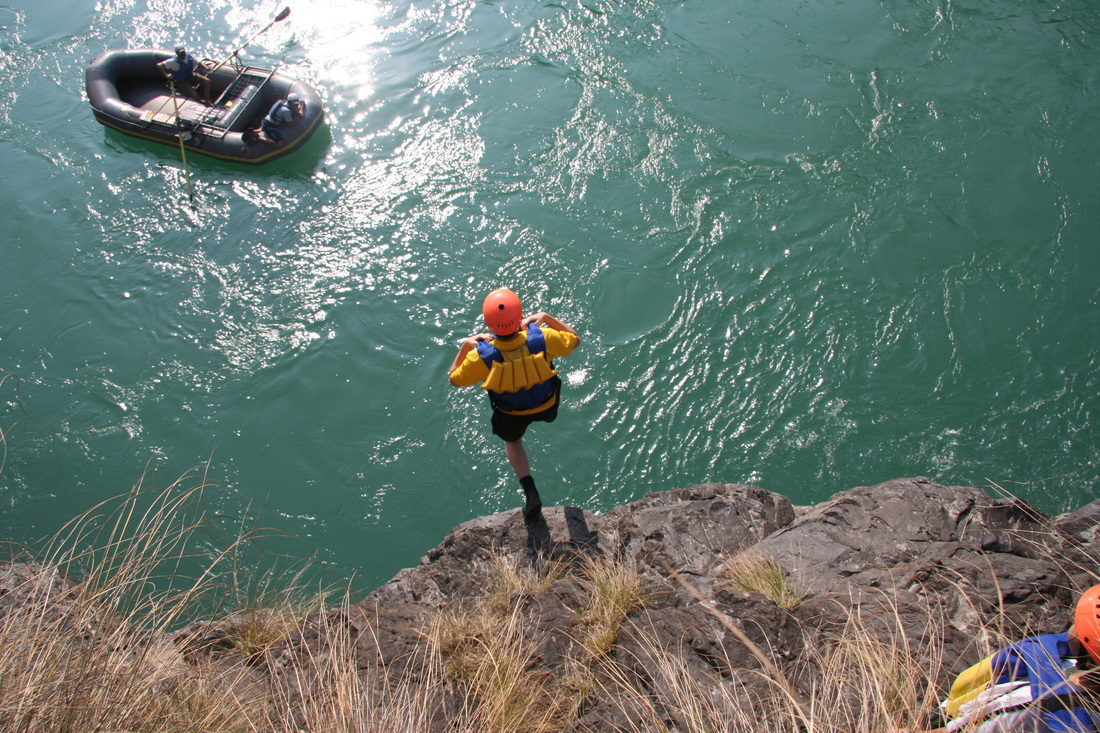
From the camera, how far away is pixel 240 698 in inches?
102

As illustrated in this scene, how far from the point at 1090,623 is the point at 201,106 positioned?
10.9 m

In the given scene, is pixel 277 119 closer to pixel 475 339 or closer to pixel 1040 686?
pixel 475 339

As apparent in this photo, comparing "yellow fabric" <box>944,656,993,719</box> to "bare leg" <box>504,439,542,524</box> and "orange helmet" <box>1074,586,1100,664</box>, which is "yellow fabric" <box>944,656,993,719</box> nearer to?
"orange helmet" <box>1074,586,1100,664</box>

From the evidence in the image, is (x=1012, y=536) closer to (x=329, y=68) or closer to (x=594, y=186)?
(x=594, y=186)

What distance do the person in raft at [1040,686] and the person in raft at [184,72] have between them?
1062 cm

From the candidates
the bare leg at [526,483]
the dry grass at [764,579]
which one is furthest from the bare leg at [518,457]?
the dry grass at [764,579]

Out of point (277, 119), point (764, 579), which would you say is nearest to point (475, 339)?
point (764, 579)

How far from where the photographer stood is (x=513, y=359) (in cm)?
380

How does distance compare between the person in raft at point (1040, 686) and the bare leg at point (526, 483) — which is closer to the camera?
the person in raft at point (1040, 686)

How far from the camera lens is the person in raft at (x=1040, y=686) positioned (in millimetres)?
2045

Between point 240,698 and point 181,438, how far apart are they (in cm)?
414

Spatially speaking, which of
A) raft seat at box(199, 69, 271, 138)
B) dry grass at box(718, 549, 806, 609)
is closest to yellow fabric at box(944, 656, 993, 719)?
dry grass at box(718, 549, 806, 609)

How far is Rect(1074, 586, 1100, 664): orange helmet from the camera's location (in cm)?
208

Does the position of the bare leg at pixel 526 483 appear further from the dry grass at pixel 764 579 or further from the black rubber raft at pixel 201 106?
the black rubber raft at pixel 201 106
